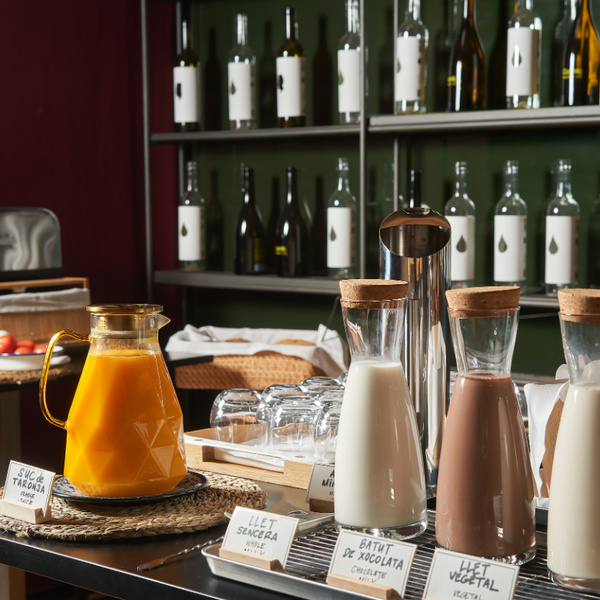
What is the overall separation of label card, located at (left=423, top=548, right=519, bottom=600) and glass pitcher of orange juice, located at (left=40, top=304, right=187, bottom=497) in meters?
0.32

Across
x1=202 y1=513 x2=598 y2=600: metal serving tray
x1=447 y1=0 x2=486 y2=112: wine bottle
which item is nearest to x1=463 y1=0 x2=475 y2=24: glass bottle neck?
x1=447 y1=0 x2=486 y2=112: wine bottle

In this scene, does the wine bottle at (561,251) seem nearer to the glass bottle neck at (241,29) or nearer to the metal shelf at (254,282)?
the metal shelf at (254,282)

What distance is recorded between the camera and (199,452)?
110cm

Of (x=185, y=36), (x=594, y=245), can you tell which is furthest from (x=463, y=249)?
(x=185, y=36)

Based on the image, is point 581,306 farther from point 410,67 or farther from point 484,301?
point 410,67

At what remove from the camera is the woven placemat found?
2.65 feet

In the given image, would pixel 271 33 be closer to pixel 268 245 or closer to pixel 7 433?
pixel 268 245

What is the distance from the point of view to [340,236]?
8.73ft

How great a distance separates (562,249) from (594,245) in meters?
0.21

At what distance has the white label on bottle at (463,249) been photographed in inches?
94.7

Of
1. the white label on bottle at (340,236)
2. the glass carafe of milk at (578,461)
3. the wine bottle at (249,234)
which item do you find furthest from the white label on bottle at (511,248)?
the glass carafe of milk at (578,461)

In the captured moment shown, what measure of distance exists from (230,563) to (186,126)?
8.05ft

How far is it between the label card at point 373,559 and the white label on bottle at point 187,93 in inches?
95.2

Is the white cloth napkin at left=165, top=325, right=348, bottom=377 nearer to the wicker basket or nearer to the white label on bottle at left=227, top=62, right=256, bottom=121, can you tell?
the wicker basket
